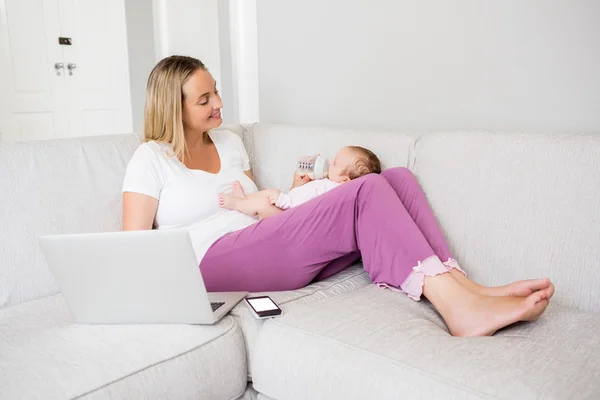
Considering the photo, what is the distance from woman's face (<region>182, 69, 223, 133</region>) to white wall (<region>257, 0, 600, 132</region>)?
0.79 meters

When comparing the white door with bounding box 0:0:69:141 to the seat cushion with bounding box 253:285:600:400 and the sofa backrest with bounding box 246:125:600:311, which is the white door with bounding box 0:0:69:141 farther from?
the seat cushion with bounding box 253:285:600:400

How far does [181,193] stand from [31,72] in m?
2.65

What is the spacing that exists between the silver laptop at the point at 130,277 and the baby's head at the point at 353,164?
68cm

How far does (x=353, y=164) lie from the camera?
1820 millimetres

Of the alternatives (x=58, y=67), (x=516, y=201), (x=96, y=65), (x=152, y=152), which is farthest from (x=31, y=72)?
(x=516, y=201)

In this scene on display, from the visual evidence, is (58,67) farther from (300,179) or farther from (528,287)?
(528,287)

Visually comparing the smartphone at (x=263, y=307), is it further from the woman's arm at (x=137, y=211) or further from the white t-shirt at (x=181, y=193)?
the woman's arm at (x=137, y=211)

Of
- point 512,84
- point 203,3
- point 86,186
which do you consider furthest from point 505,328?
point 203,3

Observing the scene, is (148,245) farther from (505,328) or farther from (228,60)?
(228,60)

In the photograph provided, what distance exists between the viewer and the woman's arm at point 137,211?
163 cm

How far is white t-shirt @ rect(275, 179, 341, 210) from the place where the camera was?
5.81ft

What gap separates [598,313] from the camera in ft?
4.68

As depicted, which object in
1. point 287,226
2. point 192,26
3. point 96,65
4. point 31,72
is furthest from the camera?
point 192,26

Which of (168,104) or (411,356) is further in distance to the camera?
(168,104)
